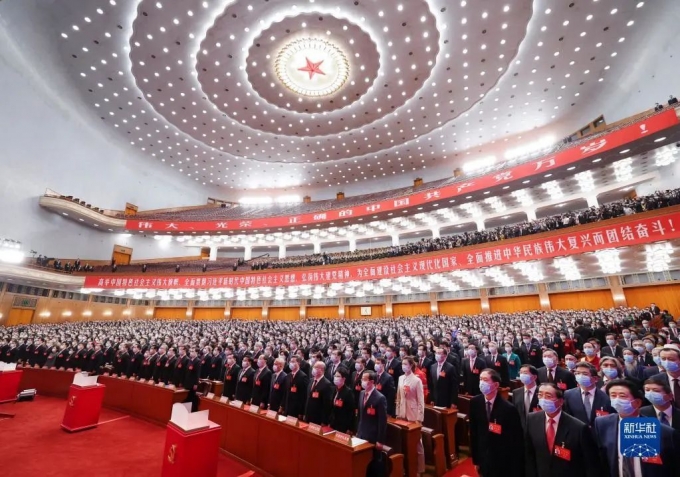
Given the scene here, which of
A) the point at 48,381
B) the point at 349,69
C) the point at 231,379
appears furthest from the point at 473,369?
the point at 349,69

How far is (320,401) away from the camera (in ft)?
13.4

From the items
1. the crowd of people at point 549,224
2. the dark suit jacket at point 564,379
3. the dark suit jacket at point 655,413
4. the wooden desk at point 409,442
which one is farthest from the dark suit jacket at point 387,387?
the crowd of people at point 549,224

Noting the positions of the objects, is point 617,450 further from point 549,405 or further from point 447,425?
point 447,425

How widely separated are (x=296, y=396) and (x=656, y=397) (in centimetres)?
390

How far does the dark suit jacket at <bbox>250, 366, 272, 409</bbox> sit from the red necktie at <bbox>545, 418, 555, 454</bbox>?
12.9ft

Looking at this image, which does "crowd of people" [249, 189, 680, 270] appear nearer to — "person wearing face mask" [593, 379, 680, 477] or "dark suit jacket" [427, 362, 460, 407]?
"dark suit jacket" [427, 362, 460, 407]

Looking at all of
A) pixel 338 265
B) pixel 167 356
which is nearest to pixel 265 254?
pixel 338 265

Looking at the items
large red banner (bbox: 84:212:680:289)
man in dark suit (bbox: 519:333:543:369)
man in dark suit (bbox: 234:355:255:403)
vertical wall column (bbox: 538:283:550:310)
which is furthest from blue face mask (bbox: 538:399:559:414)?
vertical wall column (bbox: 538:283:550:310)

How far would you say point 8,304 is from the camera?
16.5m

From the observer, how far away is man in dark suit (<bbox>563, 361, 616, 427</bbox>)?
2891mm

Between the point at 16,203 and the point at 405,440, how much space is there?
23.4 meters

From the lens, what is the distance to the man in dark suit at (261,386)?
5031 millimetres

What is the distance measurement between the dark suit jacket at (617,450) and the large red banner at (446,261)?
11706 millimetres

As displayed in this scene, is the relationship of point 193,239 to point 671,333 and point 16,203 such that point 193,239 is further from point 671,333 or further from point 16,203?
point 671,333
